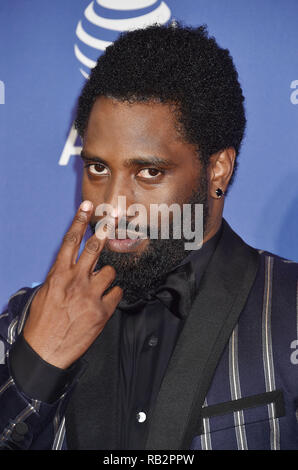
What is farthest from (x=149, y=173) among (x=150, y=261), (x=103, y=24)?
(x=103, y=24)

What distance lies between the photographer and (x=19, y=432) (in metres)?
1.63

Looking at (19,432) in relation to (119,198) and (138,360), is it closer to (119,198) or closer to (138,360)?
(138,360)

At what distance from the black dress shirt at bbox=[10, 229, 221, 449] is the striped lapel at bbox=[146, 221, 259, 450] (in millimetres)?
56

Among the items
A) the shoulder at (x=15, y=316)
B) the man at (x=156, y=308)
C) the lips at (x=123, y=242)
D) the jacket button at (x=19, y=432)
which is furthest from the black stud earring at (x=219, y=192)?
the jacket button at (x=19, y=432)

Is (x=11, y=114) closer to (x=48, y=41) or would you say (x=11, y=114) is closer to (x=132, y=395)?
(x=48, y=41)

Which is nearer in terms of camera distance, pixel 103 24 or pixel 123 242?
pixel 123 242

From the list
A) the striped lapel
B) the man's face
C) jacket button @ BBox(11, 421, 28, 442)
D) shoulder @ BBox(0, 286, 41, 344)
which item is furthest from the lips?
jacket button @ BBox(11, 421, 28, 442)

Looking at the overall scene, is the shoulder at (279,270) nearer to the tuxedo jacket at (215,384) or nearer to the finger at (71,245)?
A: the tuxedo jacket at (215,384)

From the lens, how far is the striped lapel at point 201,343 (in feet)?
5.16

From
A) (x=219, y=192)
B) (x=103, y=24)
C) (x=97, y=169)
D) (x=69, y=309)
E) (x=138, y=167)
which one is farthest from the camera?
(x=103, y=24)

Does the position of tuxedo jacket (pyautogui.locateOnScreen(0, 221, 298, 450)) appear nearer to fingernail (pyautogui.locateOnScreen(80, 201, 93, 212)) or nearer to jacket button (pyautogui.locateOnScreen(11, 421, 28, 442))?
jacket button (pyautogui.locateOnScreen(11, 421, 28, 442))

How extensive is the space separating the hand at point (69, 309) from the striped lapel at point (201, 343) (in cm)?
26

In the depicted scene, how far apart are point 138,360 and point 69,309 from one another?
1.05ft

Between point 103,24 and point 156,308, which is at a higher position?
point 103,24
